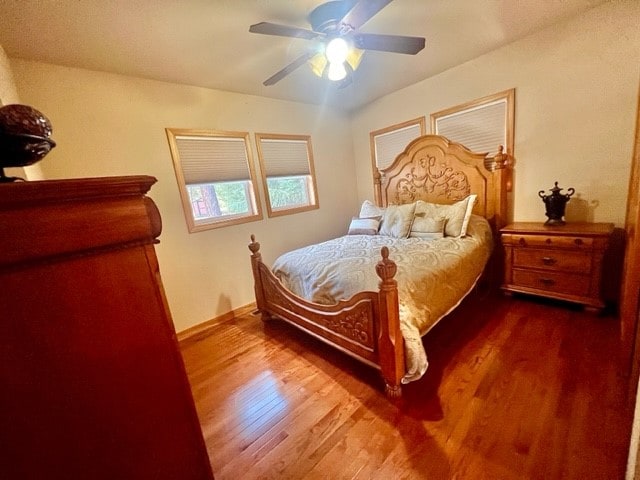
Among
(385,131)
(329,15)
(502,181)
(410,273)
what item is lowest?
(410,273)

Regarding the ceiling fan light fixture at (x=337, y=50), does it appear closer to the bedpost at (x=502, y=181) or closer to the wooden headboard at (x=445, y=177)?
the wooden headboard at (x=445, y=177)

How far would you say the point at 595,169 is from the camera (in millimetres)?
2238

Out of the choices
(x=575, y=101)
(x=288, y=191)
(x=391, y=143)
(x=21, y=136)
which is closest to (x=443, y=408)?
(x=21, y=136)

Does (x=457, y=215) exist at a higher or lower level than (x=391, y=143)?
lower

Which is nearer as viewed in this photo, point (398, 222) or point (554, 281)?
point (554, 281)

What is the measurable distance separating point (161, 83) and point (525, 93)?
11.4 ft

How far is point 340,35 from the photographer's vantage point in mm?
1610

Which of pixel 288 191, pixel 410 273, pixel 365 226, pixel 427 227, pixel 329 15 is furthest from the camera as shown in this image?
pixel 288 191

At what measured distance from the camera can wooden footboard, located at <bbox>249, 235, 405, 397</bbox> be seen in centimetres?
146

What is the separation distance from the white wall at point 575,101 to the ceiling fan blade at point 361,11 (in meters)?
1.94

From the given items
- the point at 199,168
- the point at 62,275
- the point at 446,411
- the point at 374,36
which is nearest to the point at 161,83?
the point at 199,168

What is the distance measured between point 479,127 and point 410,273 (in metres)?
2.13

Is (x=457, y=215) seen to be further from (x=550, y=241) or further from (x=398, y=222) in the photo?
(x=550, y=241)

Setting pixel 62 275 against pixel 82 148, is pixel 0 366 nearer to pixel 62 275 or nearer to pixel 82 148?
pixel 62 275
